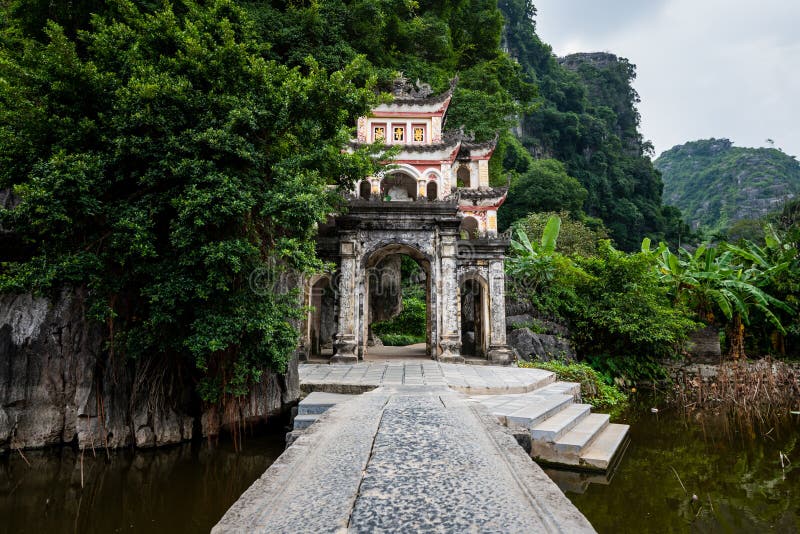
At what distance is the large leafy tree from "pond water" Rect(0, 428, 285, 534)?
912 mm

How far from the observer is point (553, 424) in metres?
5.39

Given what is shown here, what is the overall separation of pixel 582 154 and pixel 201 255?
44.9m

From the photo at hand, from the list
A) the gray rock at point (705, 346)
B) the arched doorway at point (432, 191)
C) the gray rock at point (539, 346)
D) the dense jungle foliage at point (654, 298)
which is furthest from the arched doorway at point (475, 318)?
the gray rock at point (705, 346)

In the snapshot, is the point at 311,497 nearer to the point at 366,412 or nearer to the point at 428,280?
the point at 366,412

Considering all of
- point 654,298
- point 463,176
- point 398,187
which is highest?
point 463,176

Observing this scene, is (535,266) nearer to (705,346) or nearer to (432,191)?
(432,191)

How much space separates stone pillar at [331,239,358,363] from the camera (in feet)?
32.9

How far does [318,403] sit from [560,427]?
117 inches

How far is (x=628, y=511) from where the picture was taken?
13.7 ft

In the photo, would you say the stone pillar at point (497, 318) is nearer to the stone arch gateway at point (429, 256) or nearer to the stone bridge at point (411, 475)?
the stone arch gateway at point (429, 256)

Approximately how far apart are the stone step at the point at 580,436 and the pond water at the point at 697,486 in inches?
10.1

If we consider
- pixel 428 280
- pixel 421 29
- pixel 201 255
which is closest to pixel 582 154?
pixel 421 29

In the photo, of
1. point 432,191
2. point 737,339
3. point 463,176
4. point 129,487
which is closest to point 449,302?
point 432,191

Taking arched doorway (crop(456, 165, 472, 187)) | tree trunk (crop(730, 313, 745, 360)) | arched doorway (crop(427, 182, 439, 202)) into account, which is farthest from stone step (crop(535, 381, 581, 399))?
arched doorway (crop(456, 165, 472, 187))
